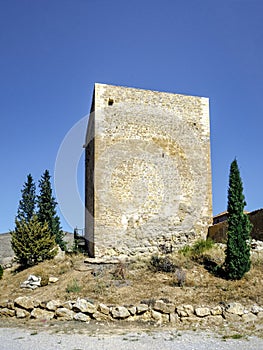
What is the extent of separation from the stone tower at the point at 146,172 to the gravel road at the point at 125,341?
763 cm

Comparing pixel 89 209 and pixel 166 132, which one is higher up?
pixel 166 132

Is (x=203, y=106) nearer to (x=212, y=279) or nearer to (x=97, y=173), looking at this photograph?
(x=97, y=173)

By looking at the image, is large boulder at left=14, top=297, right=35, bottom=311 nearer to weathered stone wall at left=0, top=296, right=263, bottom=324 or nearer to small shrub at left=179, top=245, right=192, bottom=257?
weathered stone wall at left=0, top=296, right=263, bottom=324

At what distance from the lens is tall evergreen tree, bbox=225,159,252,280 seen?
41.5ft

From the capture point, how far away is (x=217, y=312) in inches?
397

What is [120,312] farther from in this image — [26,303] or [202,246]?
[202,246]

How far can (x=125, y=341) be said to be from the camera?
322 inches

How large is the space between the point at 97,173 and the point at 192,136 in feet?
17.0

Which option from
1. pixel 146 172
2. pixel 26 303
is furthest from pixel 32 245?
pixel 26 303

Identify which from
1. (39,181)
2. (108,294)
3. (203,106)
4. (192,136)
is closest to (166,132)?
(192,136)

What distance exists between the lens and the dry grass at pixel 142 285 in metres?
11.2

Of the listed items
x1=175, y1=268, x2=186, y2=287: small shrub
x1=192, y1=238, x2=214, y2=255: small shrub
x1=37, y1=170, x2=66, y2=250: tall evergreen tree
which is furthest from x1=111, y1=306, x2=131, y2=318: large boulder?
x1=37, y1=170, x2=66, y2=250: tall evergreen tree

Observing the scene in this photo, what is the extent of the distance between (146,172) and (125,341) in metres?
10.0

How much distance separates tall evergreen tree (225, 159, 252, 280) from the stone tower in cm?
383
